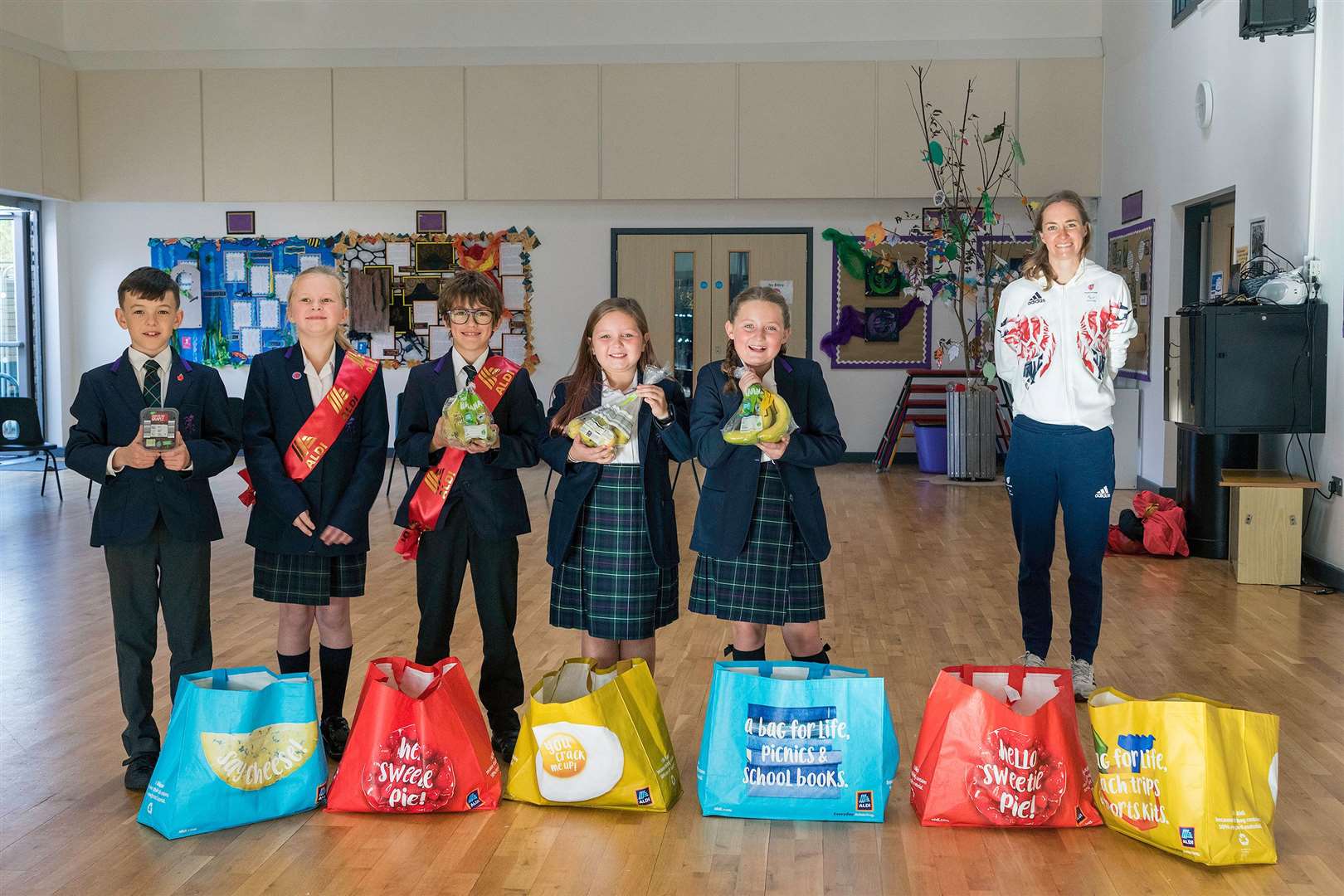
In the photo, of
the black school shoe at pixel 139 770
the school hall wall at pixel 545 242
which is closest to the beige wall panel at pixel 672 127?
the school hall wall at pixel 545 242

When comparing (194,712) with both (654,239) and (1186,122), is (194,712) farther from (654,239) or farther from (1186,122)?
(654,239)

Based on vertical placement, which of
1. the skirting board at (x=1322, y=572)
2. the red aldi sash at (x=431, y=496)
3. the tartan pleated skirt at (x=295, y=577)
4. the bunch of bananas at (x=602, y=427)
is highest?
the bunch of bananas at (x=602, y=427)

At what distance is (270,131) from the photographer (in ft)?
32.5

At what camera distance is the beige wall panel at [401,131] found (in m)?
9.80

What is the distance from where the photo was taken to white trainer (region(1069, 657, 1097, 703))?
3.54 metres

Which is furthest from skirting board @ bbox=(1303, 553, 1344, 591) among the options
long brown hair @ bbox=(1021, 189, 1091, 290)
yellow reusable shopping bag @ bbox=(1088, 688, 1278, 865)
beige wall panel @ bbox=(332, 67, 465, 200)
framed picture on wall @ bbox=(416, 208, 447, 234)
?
framed picture on wall @ bbox=(416, 208, 447, 234)

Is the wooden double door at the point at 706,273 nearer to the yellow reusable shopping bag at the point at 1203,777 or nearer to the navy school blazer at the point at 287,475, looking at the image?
the navy school blazer at the point at 287,475

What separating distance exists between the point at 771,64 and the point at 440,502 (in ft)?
24.6

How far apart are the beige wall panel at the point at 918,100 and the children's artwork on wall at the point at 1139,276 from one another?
1.38m

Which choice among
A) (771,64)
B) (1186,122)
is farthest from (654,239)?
(1186,122)

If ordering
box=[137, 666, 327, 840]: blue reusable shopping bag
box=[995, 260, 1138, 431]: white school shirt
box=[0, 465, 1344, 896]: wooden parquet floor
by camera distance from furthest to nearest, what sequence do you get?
box=[995, 260, 1138, 431]: white school shirt → box=[137, 666, 327, 840]: blue reusable shopping bag → box=[0, 465, 1344, 896]: wooden parquet floor

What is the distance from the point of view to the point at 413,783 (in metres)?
2.64

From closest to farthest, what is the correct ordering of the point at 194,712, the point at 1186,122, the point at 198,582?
the point at 194,712, the point at 198,582, the point at 1186,122

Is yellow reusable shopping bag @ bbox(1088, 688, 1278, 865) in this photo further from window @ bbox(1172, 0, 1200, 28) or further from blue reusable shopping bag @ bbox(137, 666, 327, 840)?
window @ bbox(1172, 0, 1200, 28)
